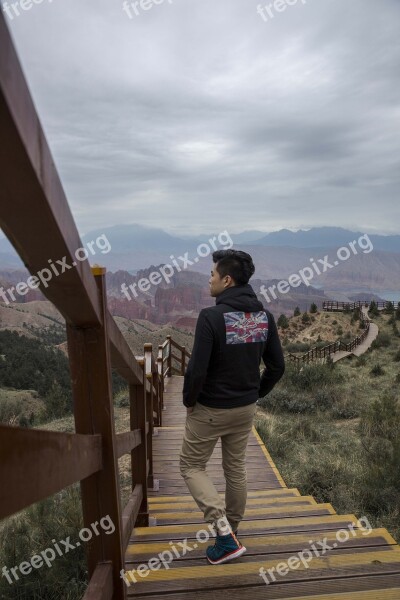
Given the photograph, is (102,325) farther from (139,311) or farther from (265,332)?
(139,311)

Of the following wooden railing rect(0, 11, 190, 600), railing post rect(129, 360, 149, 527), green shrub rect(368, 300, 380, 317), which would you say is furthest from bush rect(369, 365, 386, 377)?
green shrub rect(368, 300, 380, 317)

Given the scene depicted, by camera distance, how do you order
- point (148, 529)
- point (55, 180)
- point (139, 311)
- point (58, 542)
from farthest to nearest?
point (139, 311), point (58, 542), point (148, 529), point (55, 180)

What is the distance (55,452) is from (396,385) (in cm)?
1267

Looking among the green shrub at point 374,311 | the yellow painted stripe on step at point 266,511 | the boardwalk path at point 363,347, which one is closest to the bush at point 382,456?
the yellow painted stripe on step at point 266,511

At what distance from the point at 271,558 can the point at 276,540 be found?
0.26m

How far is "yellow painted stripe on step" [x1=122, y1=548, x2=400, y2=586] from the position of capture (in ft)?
7.74

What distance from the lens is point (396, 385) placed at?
1243 cm

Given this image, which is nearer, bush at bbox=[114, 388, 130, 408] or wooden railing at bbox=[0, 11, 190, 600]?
wooden railing at bbox=[0, 11, 190, 600]

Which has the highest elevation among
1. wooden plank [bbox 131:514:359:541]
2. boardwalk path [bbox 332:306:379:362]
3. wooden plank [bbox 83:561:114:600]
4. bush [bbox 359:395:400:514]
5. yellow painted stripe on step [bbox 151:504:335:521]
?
wooden plank [bbox 83:561:114:600]

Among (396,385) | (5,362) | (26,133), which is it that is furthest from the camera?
(5,362)

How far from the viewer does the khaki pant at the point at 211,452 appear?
264 cm

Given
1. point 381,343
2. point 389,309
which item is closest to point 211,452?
point 381,343

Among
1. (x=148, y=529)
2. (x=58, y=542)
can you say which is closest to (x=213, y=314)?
(x=148, y=529)

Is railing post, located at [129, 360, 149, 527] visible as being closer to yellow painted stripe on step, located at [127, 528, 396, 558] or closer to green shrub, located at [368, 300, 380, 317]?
yellow painted stripe on step, located at [127, 528, 396, 558]
